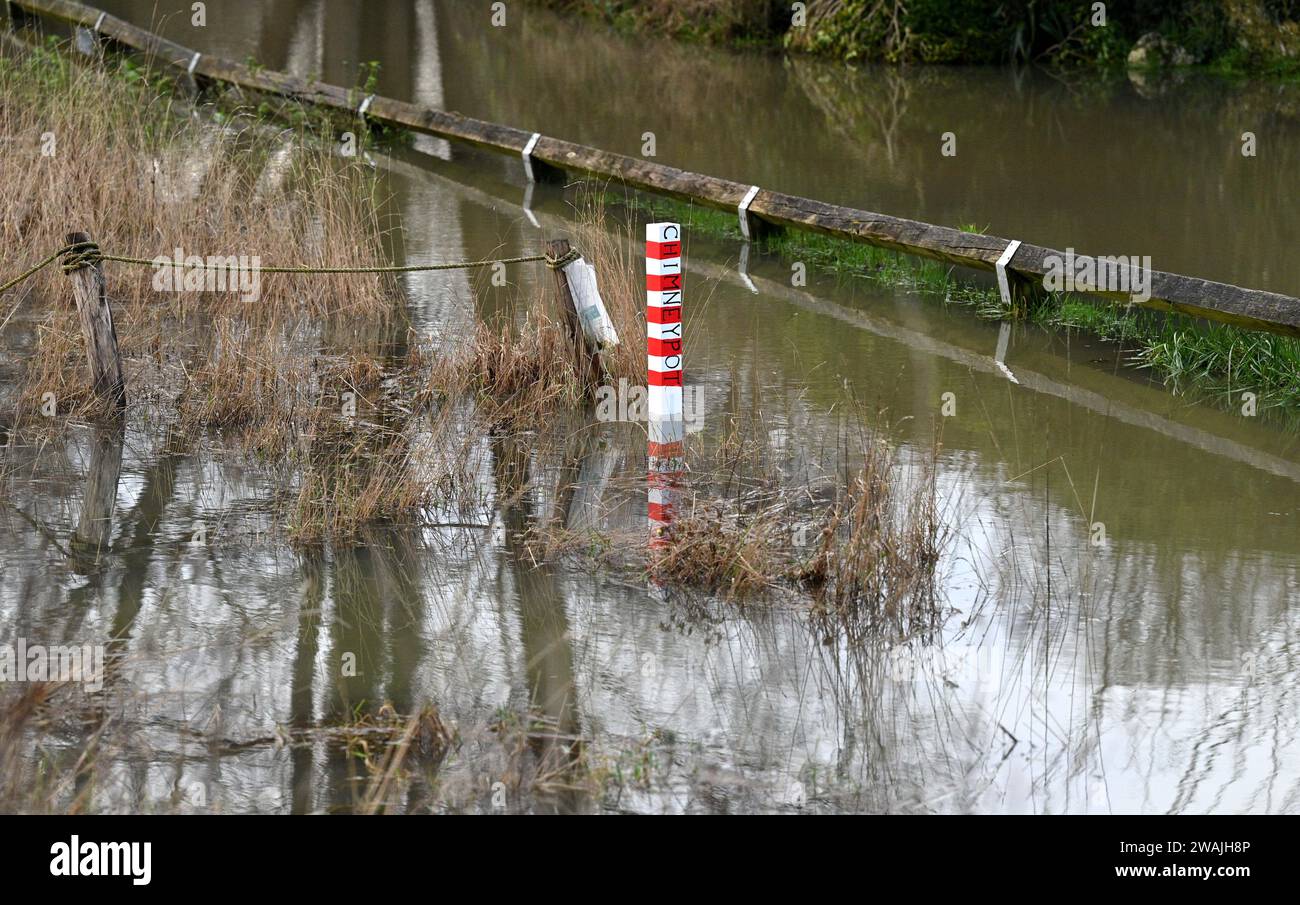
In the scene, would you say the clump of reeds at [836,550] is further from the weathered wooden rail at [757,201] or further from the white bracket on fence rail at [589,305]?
the weathered wooden rail at [757,201]

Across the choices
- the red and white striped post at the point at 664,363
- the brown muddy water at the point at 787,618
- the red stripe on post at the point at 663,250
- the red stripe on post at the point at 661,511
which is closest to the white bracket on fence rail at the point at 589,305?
the brown muddy water at the point at 787,618

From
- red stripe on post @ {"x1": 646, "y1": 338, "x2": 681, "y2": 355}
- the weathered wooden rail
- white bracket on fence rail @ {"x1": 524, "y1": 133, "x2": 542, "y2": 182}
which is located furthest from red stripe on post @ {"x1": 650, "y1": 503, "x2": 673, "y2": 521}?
white bracket on fence rail @ {"x1": 524, "y1": 133, "x2": 542, "y2": 182}

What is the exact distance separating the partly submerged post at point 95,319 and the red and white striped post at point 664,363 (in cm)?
272

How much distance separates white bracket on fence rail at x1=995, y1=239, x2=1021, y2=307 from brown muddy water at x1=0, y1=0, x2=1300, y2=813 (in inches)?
9.8

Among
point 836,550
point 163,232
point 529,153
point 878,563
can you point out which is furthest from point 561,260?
point 529,153

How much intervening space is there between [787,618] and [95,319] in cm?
392

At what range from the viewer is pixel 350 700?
15.3 ft

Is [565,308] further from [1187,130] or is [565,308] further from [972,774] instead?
[1187,130]

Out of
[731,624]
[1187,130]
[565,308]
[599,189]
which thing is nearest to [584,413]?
[565,308]

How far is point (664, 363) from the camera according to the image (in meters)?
6.51

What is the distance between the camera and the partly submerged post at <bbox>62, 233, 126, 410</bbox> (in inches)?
284

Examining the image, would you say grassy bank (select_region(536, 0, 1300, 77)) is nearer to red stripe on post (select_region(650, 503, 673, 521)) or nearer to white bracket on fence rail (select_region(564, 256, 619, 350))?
white bracket on fence rail (select_region(564, 256, 619, 350))

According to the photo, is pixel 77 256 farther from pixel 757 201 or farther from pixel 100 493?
pixel 757 201
